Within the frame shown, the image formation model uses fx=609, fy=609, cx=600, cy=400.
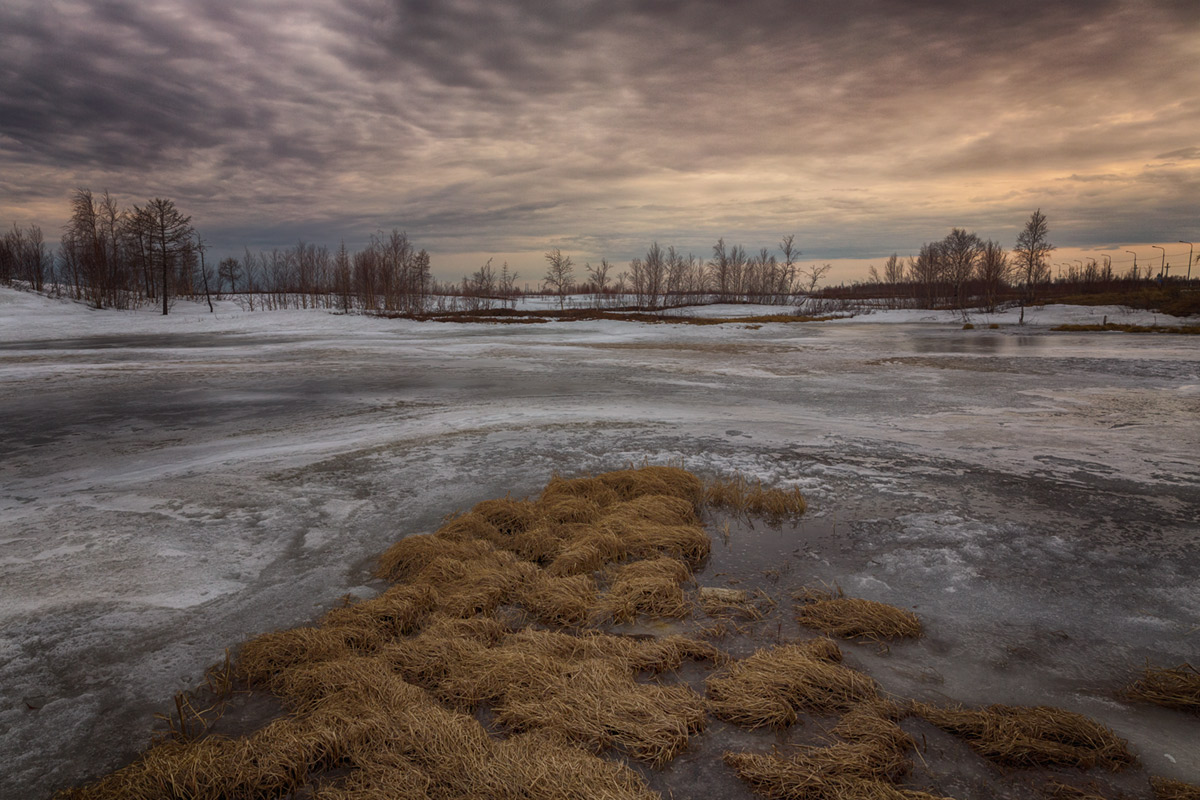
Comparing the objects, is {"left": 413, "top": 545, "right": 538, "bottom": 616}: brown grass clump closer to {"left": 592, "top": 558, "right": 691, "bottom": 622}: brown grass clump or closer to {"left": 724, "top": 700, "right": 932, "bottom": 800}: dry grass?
{"left": 592, "top": 558, "right": 691, "bottom": 622}: brown grass clump

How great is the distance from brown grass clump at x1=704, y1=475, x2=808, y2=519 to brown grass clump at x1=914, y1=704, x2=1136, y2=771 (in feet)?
9.89

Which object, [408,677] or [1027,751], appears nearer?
[1027,751]

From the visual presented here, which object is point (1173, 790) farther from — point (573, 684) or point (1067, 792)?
point (573, 684)

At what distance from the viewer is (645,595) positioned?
13.6ft

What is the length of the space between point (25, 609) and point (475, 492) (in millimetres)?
3538

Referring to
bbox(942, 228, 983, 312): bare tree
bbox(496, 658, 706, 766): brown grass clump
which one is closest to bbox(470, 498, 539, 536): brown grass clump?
bbox(496, 658, 706, 766): brown grass clump

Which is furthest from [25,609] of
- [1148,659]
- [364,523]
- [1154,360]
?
[1154,360]

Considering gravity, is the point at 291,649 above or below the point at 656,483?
below

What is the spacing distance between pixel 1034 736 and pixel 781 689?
3.56 feet

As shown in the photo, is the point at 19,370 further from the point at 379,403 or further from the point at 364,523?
the point at 364,523

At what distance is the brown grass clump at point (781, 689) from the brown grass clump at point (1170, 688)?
134 centimetres

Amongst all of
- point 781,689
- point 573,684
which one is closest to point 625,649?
point 573,684

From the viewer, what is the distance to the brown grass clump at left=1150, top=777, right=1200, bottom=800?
236 centimetres

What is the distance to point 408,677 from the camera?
10.8ft
